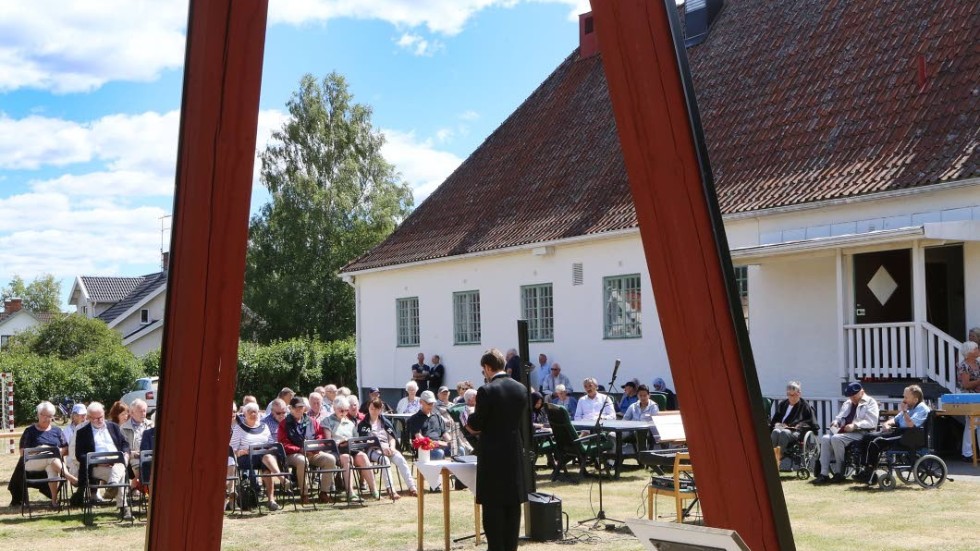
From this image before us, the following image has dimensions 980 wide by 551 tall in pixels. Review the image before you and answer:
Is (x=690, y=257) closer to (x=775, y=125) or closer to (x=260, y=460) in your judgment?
(x=260, y=460)

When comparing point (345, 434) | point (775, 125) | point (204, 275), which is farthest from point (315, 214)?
point (204, 275)

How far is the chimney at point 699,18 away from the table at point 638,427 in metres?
12.1

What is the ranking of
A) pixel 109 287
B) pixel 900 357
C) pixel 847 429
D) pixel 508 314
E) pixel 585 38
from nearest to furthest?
1. pixel 847 429
2. pixel 900 357
3. pixel 508 314
4. pixel 585 38
5. pixel 109 287

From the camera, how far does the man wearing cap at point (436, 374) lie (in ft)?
90.7

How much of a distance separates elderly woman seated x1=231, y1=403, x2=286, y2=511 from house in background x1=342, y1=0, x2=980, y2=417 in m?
8.58

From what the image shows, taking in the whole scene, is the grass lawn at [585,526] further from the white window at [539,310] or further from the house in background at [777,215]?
the white window at [539,310]

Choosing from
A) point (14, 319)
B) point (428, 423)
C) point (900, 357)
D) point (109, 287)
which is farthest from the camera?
point (14, 319)

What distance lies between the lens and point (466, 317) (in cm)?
2741

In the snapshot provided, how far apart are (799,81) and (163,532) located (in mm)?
18916

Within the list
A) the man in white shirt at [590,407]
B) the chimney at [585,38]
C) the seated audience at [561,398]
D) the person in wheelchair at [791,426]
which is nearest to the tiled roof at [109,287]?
the chimney at [585,38]

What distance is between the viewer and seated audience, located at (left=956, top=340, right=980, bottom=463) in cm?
1484

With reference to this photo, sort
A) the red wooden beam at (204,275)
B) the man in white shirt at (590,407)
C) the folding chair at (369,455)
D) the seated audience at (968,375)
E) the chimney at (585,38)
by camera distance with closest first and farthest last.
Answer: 1. the red wooden beam at (204,275)
2. the folding chair at (369,455)
3. the seated audience at (968,375)
4. the man in white shirt at (590,407)
5. the chimney at (585,38)

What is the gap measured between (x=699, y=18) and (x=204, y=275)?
22887 millimetres

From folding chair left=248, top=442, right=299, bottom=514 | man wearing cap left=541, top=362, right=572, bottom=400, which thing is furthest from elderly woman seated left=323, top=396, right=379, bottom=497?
man wearing cap left=541, top=362, right=572, bottom=400
